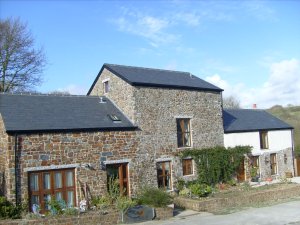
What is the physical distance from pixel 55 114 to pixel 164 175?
22.4 feet

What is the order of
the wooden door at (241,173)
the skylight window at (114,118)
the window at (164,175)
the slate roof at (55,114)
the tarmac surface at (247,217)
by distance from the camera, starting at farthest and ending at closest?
the wooden door at (241,173)
the window at (164,175)
the skylight window at (114,118)
the slate roof at (55,114)
the tarmac surface at (247,217)

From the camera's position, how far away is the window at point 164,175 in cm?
1932

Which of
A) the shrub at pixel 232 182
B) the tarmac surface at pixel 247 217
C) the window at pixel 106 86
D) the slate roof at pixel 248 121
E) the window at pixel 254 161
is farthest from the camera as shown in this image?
the window at pixel 254 161

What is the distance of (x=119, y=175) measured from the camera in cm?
1766

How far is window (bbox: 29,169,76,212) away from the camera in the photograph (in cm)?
1499

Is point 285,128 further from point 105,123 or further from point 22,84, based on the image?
point 22,84

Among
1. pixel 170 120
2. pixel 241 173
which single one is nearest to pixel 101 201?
pixel 170 120

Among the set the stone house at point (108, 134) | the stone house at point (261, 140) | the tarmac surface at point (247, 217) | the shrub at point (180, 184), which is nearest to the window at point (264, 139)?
the stone house at point (261, 140)

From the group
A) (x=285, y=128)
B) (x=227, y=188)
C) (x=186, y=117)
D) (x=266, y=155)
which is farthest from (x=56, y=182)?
(x=285, y=128)

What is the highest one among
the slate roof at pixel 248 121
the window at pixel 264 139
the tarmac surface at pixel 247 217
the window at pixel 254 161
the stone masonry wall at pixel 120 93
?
the stone masonry wall at pixel 120 93

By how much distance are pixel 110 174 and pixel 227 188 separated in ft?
23.9

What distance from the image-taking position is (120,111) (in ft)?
64.8

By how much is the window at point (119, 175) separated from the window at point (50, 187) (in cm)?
197

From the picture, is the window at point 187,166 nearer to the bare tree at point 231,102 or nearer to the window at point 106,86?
the window at point 106,86
